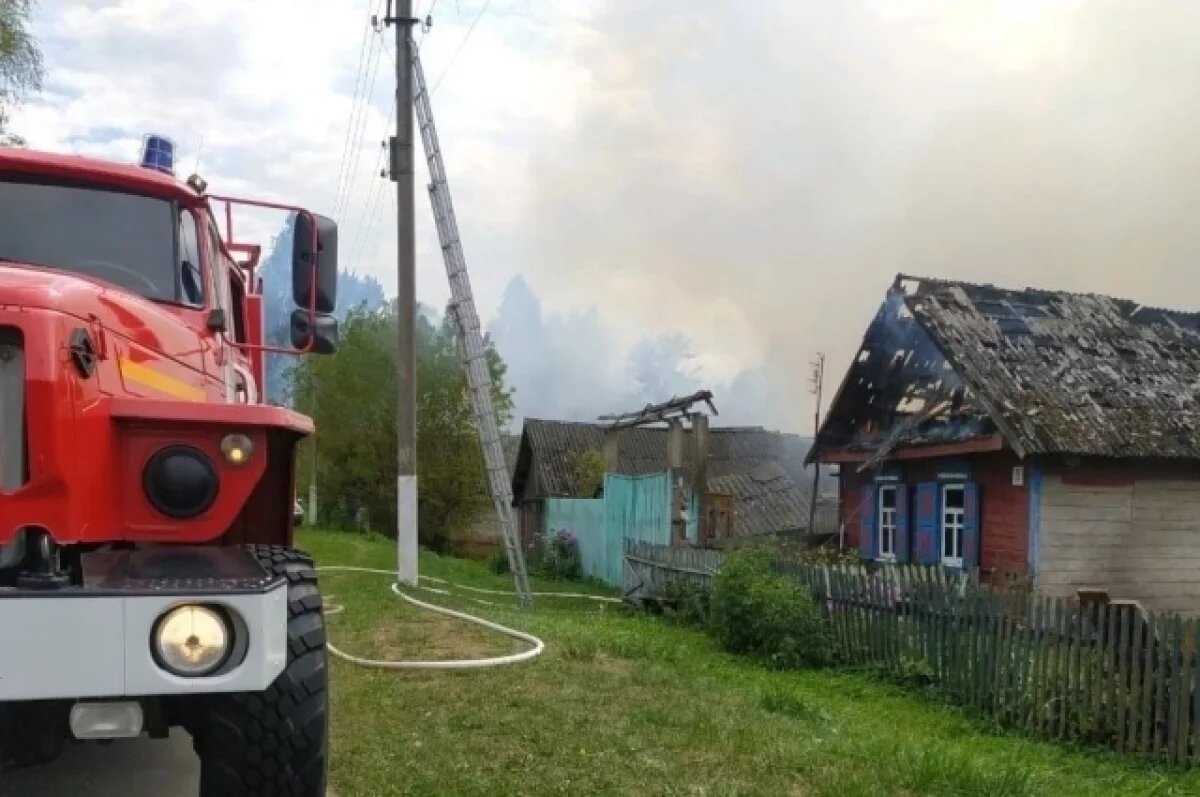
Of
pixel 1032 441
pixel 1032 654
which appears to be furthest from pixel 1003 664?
pixel 1032 441

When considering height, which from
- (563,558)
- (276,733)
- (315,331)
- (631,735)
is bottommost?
(563,558)

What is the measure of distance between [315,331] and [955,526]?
13.9 meters

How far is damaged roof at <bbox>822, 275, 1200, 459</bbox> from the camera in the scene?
1512 centimetres

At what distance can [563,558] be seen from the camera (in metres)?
25.7

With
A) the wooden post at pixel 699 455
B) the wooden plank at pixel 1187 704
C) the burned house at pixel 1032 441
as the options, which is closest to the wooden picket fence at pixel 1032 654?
the wooden plank at pixel 1187 704

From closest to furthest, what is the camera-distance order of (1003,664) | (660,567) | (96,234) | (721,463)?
1. (96,234)
2. (1003,664)
3. (660,567)
4. (721,463)

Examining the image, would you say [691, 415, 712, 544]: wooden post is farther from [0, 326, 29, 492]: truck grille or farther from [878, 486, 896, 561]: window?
[0, 326, 29, 492]: truck grille

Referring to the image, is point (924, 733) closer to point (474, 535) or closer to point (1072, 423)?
point (1072, 423)

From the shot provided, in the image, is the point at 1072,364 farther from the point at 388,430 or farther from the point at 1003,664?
the point at 388,430

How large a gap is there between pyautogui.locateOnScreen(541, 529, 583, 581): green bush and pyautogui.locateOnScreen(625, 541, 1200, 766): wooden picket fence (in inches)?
523

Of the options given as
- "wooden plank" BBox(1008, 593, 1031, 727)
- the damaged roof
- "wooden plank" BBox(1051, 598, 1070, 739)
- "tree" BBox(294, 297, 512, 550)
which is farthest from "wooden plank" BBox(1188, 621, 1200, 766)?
"tree" BBox(294, 297, 512, 550)

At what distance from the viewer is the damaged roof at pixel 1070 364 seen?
Answer: 49.6 feet

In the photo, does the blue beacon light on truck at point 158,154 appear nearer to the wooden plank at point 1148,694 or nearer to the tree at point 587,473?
the wooden plank at point 1148,694

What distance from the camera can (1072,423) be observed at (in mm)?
15188
